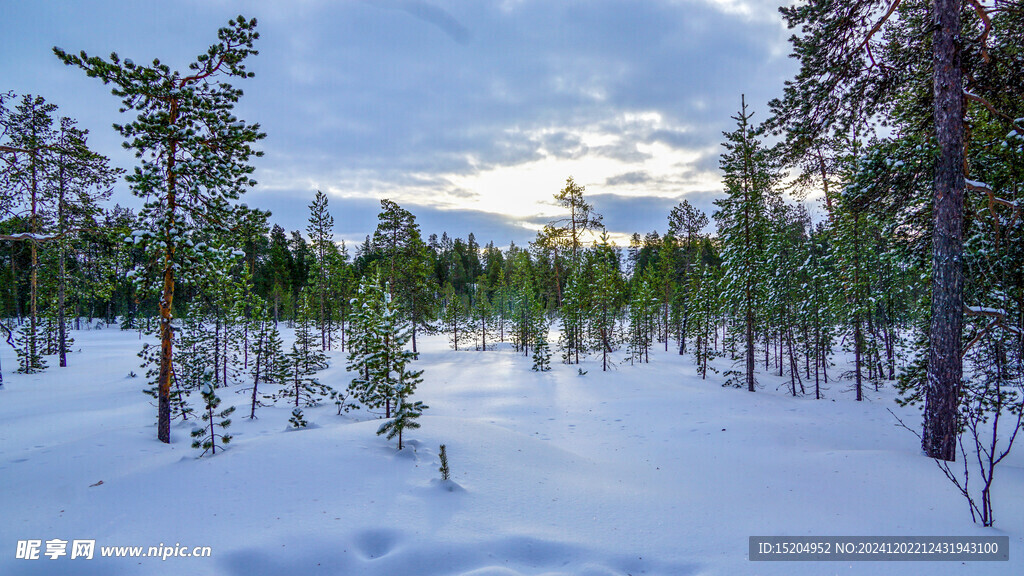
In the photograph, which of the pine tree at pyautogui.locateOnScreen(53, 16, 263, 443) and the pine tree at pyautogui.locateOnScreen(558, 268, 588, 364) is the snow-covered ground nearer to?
the pine tree at pyautogui.locateOnScreen(53, 16, 263, 443)

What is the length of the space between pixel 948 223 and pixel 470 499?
9341mm

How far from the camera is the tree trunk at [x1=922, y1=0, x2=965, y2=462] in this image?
6.53m

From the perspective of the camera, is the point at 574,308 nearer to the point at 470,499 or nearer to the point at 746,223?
the point at 746,223

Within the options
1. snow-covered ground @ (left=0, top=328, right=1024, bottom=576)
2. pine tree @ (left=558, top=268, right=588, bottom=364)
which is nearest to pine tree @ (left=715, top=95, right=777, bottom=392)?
snow-covered ground @ (left=0, top=328, right=1024, bottom=576)

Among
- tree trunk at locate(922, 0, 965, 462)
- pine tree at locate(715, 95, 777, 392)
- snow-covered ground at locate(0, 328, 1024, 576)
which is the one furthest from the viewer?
pine tree at locate(715, 95, 777, 392)

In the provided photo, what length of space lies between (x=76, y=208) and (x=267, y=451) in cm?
656

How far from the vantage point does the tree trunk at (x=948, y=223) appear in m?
6.53

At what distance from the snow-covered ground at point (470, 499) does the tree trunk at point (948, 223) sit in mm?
1223

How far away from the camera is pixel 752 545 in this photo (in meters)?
4.65

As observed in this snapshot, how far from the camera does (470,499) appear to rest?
5641 millimetres

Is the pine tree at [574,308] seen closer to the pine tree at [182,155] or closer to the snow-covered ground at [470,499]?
the snow-covered ground at [470,499]

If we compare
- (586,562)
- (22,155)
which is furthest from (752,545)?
(22,155)

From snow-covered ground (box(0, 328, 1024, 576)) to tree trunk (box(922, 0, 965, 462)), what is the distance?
1223 millimetres

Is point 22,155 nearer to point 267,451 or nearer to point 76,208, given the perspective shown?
point 76,208
